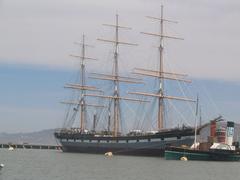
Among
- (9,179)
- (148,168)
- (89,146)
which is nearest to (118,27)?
(89,146)

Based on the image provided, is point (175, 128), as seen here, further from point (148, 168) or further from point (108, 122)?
point (148, 168)

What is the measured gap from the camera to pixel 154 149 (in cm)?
11775

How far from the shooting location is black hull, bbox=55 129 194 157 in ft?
374

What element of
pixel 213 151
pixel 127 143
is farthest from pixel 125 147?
pixel 213 151

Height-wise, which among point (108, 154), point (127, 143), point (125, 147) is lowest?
point (108, 154)

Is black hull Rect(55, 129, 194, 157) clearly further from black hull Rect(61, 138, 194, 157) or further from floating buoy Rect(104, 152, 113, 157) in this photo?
floating buoy Rect(104, 152, 113, 157)

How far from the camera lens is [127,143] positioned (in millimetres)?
126750

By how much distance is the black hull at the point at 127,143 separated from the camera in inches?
4483

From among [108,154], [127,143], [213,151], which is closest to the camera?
[213,151]

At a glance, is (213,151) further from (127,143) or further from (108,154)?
(108,154)

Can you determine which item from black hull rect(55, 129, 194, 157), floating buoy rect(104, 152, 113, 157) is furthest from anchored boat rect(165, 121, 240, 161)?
floating buoy rect(104, 152, 113, 157)

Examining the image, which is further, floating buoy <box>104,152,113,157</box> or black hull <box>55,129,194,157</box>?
floating buoy <box>104,152,113,157</box>

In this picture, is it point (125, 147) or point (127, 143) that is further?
point (125, 147)

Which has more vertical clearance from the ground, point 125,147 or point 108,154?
point 125,147
